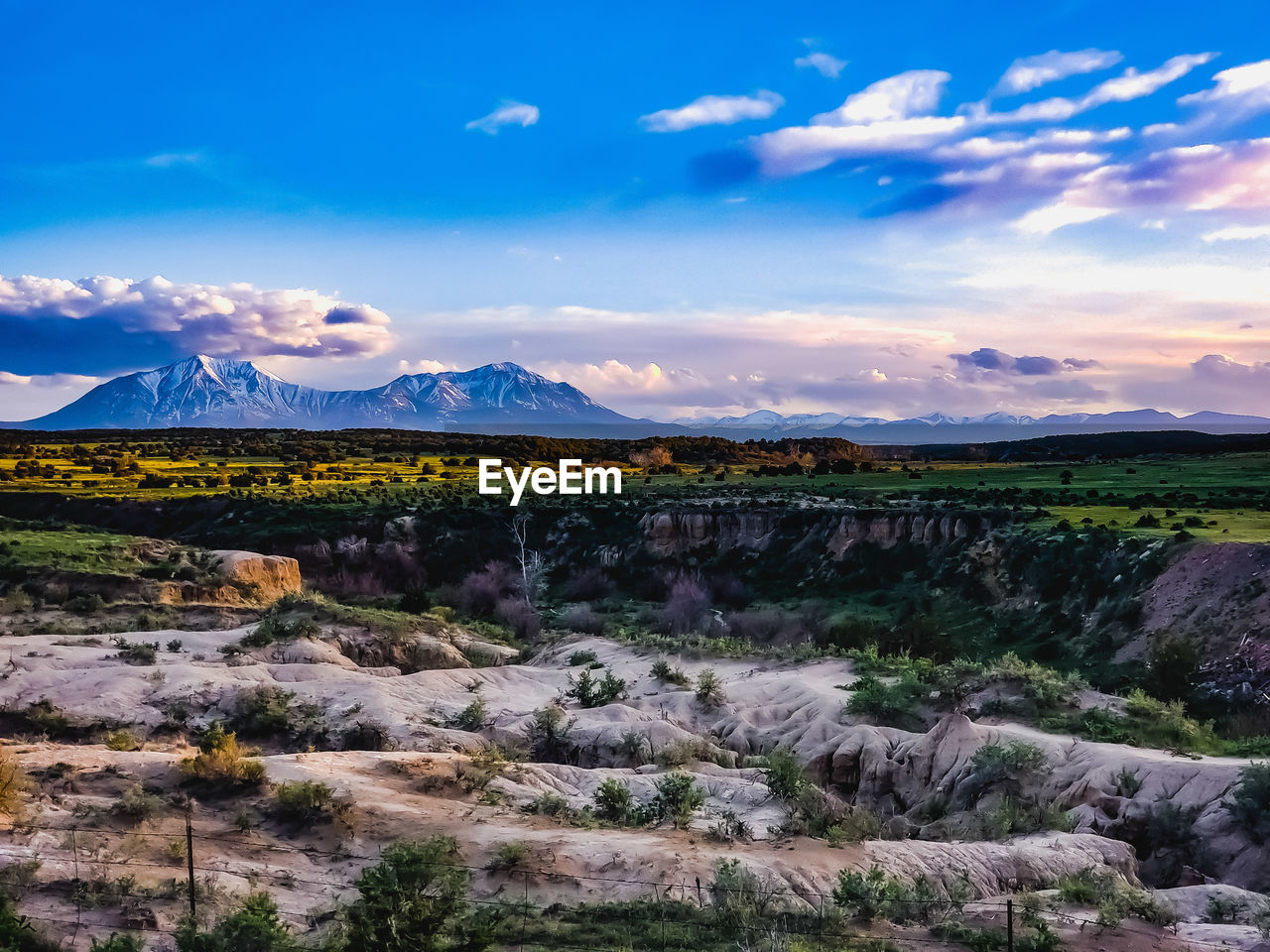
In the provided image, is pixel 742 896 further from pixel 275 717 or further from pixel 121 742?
pixel 275 717

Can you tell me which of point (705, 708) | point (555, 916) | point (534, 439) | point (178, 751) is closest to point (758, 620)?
point (705, 708)

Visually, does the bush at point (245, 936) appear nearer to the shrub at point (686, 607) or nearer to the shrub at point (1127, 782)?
the shrub at point (1127, 782)

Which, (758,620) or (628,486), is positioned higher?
(628,486)

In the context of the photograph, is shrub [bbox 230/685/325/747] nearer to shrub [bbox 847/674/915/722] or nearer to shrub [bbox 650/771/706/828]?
shrub [bbox 650/771/706/828]

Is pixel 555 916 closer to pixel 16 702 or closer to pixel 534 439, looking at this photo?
pixel 16 702

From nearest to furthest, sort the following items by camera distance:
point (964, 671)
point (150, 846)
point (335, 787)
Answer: point (150, 846) → point (335, 787) → point (964, 671)

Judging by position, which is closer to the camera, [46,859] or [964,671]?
[46,859]
